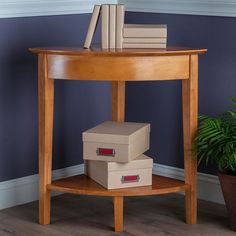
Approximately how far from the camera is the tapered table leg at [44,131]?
10.4 ft

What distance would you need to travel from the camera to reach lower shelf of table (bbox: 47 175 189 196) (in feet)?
10.3

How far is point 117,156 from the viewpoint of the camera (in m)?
3.14

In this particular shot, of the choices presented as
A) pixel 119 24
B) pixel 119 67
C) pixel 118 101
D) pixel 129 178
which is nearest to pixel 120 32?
pixel 119 24

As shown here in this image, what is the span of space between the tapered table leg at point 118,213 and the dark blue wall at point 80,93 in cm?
62

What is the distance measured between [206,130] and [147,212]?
54cm

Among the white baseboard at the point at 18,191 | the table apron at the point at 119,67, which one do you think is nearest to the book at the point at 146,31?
the table apron at the point at 119,67

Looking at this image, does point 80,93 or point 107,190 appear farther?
point 80,93

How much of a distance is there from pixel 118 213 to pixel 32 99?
0.75 m

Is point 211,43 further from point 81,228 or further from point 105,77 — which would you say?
point 81,228

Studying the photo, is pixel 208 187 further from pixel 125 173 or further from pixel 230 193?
pixel 125 173

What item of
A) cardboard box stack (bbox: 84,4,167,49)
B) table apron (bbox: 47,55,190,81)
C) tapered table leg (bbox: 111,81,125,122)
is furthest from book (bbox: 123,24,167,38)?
tapered table leg (bbox: 111,81,125,122)

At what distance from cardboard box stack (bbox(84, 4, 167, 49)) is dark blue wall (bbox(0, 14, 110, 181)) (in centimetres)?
44

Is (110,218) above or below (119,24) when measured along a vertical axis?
below


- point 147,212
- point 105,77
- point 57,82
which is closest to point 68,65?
point 105,77
